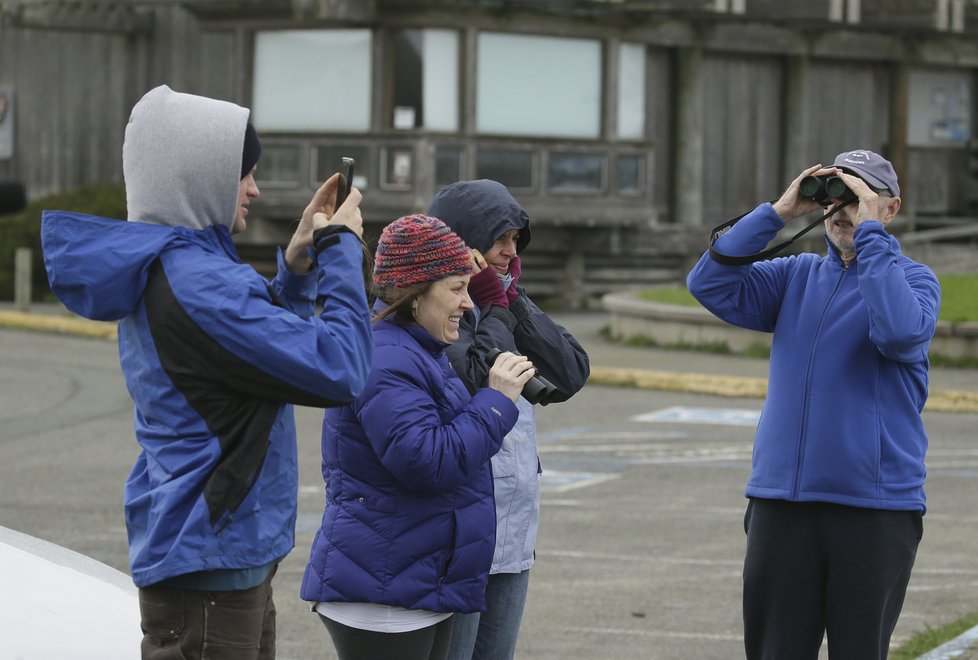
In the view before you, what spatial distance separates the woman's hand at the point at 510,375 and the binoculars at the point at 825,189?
108cm

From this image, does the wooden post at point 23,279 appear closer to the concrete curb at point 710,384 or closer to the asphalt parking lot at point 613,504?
the asphalt parking lot at point 613,504

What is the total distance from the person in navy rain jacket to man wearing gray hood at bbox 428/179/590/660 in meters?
0.29

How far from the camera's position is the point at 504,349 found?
4902 millimetres

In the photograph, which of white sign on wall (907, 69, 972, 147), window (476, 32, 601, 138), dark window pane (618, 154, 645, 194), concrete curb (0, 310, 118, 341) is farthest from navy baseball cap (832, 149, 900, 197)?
white sign on wall (907, 69, 972, 147)

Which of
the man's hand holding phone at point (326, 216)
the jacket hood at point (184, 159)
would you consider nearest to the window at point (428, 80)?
the man's hand holding phone at point (326, 216)

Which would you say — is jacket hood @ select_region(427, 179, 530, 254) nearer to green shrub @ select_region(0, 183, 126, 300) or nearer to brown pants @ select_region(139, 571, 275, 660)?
brown pants @ select_region(139, 571, 275, 660)

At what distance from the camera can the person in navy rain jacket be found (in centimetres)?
424

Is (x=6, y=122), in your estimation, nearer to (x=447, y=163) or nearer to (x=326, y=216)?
(x=447, y=163)

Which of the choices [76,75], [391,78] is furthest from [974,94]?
[76,75]

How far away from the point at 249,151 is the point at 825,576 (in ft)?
7.15

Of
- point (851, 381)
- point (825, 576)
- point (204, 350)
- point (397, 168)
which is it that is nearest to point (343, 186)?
point (204, 350)

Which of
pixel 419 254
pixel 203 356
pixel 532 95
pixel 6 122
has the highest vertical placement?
pixel 532 95

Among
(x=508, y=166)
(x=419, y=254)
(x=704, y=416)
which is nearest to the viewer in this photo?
(x=419, y=254)

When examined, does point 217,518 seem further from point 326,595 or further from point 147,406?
point 326,595
